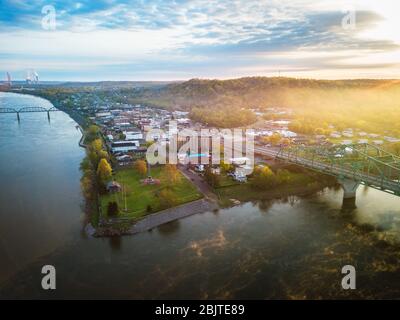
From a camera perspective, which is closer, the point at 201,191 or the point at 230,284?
the point at 230,284

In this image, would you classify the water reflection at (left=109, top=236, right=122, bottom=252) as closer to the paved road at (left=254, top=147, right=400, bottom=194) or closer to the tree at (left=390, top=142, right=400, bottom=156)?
the paved road at (left=254, top=147, right=400, bottom=194)

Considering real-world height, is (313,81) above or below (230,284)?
above

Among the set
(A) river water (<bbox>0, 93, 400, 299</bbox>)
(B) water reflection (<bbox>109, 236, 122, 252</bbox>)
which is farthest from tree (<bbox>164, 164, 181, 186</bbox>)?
(B) water reflection (<bbox>109, 236, 122, 252</bbox>)

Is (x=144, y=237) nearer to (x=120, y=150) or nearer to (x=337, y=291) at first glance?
(x=337, y=291)

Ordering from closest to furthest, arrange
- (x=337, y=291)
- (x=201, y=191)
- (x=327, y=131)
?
1. (x=337, y=291)
2. (x=201, y=191)
3. (x=327, y=131)

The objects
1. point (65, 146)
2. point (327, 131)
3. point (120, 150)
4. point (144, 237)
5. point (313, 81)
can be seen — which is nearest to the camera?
point (144, 237)

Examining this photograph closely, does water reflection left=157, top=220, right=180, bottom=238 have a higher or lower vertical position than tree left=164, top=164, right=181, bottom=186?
lower

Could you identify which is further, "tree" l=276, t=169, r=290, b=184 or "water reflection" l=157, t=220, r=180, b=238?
"tree" l=276, t=169, r=290, b=184

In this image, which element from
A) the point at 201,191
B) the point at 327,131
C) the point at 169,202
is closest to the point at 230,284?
the point at 169,202
